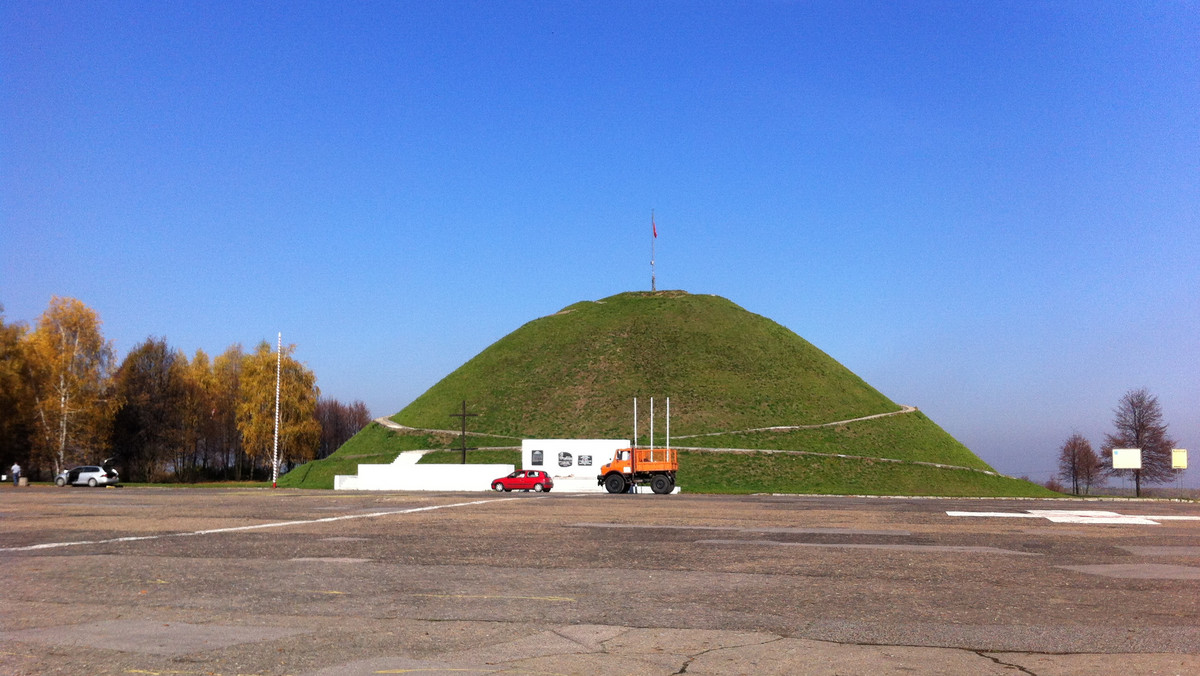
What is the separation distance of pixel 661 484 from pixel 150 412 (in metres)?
70.0

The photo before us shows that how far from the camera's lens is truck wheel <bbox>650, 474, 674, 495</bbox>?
5194 cm

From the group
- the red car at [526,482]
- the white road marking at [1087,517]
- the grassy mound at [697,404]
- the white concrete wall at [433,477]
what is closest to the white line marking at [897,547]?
the white road marking at [1087,517]

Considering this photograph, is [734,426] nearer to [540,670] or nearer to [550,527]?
[550,527]

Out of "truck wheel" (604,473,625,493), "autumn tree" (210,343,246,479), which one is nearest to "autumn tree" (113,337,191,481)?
"autumn tree" (210,343,246,479)

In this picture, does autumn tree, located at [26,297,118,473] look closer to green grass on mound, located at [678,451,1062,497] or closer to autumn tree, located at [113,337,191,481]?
autumn tree, located at [113,337,191,481]

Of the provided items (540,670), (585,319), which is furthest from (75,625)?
(585,319)

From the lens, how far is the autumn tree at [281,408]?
314ft

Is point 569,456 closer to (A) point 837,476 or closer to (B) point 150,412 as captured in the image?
(A) point 837,476

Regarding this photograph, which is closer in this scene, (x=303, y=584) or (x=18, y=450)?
(x=303, y=584)

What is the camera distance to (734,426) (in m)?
91.2

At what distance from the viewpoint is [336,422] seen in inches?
5802

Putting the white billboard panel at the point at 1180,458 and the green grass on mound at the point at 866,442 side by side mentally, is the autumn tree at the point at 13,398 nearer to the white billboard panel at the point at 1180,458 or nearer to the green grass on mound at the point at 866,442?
the green grass on mound at the point at 866,442

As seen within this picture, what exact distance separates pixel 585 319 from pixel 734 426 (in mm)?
35285

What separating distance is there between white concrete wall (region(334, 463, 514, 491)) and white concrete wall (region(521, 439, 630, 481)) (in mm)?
2097
